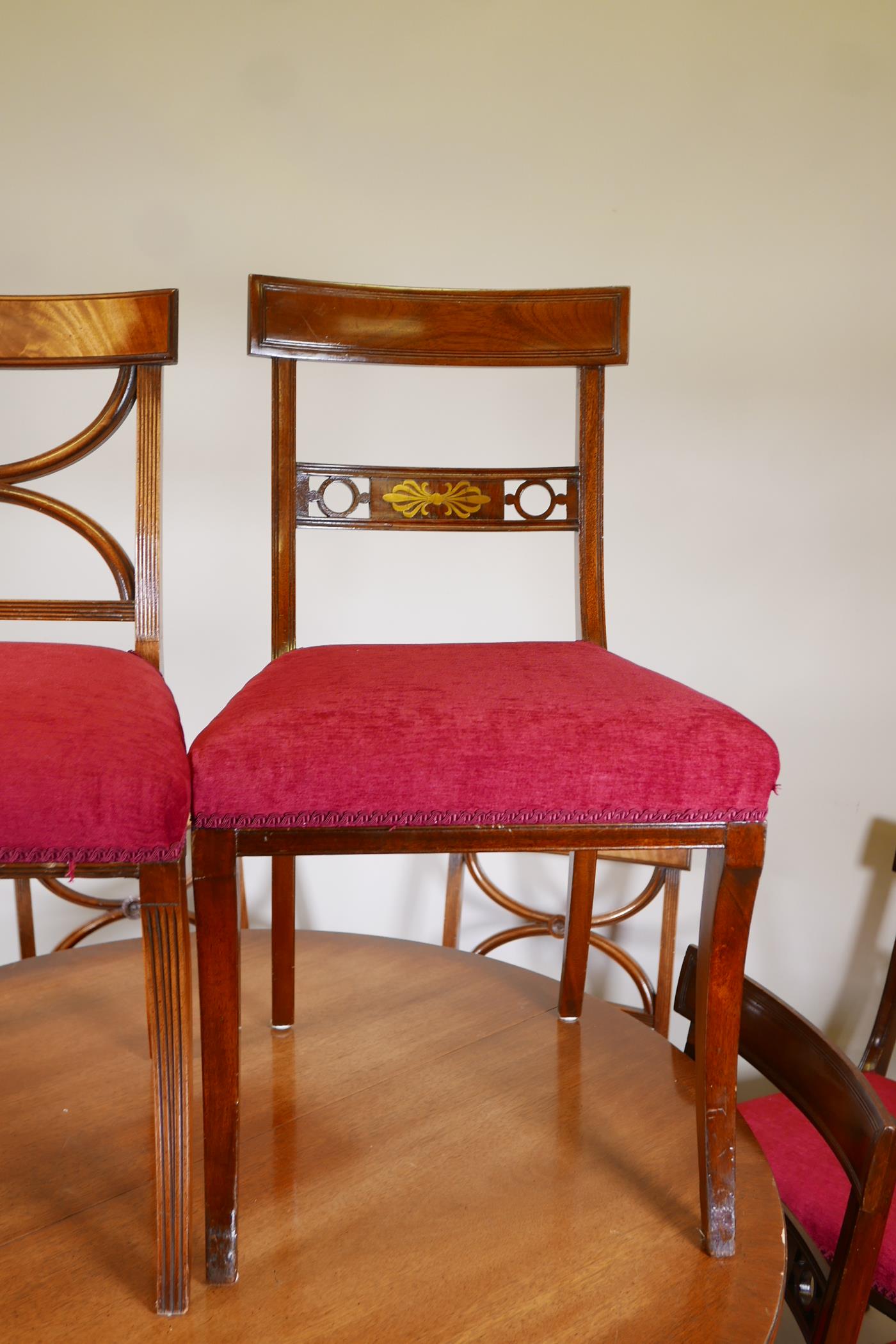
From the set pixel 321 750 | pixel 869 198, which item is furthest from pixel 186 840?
pixel 869 198

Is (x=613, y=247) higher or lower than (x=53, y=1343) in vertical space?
higher

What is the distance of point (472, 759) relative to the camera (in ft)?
2.59

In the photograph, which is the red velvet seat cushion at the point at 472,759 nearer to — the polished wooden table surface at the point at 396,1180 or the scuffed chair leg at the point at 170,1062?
the scuffed chair leg at the point at 170,1062

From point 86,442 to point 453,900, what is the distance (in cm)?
122

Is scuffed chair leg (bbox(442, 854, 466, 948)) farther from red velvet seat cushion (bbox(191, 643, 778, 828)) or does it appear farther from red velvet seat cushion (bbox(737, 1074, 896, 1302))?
red velvet seat cushion (bbox(191, 643, 778, 828))

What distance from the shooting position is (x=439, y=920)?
2.21m

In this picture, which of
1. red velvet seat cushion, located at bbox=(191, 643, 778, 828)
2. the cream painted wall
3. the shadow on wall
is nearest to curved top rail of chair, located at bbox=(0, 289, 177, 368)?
red velvet seat cushion, located at bbox=(191, 643, 778, 828)

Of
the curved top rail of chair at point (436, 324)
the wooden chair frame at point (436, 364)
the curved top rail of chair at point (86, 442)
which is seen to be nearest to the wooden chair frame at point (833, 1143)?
the wooden chair frame at point (436, 364)

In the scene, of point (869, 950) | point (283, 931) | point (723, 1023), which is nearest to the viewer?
point (723, 1023)

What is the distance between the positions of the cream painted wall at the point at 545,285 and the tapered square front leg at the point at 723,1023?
1.33 metres

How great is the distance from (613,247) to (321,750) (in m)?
1.60

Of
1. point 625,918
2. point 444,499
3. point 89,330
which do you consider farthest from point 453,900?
point 89,330

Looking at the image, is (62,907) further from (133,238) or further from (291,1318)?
(291,1318)

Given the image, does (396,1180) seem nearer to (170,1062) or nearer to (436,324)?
(170,1062)
